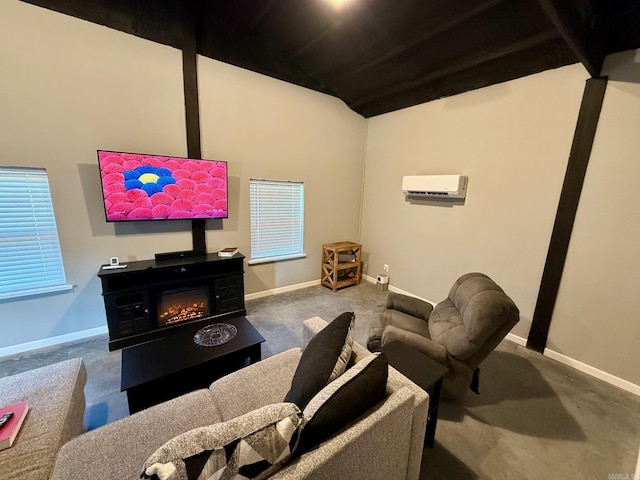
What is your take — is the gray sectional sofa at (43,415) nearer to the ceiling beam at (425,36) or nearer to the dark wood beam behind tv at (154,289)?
the dark wood beam behind tv at (154,289)

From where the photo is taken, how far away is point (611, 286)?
7.14 ft

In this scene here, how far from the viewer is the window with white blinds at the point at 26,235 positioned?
225 cm

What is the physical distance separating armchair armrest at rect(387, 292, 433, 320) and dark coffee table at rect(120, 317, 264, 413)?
137cm

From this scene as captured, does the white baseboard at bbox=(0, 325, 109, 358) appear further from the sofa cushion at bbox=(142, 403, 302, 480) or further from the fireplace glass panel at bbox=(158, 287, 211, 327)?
the sofa cushion at bbox=(142, 403, 302, 480)

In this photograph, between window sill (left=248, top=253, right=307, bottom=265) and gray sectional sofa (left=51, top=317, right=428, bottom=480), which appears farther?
window sill (left=248, top=253, right=307, bottom=265)

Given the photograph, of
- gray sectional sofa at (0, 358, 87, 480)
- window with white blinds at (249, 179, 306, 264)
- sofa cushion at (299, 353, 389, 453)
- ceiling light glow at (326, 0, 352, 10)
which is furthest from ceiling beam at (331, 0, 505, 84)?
gray sectional sofa at (0, 358, 87, 480)

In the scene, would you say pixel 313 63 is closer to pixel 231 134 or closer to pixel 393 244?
pixel 231 134

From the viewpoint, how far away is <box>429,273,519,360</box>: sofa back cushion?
1.65 m

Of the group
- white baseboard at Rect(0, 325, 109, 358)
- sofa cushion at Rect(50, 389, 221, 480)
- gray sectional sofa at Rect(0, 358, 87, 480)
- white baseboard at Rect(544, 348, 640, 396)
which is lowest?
white baseboard at Rect(0, 325, 109, 358)

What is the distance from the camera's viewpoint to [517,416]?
6.04ft

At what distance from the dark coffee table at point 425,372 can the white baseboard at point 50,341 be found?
3025mm

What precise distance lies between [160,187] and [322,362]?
251cm

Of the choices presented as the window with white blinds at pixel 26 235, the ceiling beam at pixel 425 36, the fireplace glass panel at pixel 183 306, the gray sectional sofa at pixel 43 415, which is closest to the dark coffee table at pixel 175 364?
the gray sectional sofa at pixel 43 415

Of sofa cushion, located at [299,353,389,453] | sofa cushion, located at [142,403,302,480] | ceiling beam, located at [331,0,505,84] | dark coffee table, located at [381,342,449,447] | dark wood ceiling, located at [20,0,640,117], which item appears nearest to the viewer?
sofa cushion, located at [142,403,302,480]
